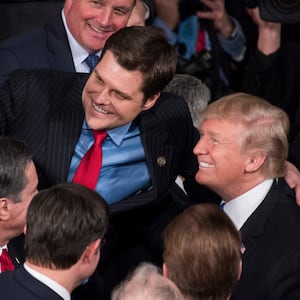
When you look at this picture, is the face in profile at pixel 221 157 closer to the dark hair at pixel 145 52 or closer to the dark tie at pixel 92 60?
the dark hair at pixel 145 52

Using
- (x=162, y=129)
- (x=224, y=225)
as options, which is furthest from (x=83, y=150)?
(x=224, y=225)

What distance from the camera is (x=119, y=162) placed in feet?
10.4

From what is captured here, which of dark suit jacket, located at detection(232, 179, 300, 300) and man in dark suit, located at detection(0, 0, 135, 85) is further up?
man in dark suit, located at detection(0, 0, 135, 85)

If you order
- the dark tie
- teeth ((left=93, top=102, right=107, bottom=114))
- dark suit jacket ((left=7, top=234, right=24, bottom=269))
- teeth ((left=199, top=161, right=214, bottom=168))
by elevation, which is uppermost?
teeth ((left=93, top=102, right=107, bottom=114))

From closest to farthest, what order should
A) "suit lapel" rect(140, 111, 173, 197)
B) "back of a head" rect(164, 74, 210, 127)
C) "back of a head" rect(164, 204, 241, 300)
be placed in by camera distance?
"back of a head" rect(164, 204, 241, 300) < "suit lapel" rect(140, 111, 173, 197) < "back of a head" rect(164, 74, 210, 127)

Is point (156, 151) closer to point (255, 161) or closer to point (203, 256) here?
point (255, 161)

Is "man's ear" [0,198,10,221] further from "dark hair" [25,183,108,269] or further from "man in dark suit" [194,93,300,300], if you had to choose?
"man in dark suit" [194,93,300,300]

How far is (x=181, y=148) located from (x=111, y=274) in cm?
58

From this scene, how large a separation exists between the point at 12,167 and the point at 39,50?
2.67 ft

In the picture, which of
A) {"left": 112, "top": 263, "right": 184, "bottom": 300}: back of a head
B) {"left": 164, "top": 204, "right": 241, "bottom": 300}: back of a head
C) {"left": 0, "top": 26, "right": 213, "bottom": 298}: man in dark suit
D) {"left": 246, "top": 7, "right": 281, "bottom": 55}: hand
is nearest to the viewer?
{"left": 112, "top": 263, "right": 184, "bottom": 300}: back of a head

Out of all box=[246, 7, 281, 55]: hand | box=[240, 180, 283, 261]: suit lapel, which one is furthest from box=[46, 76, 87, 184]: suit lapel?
box=[246, 7, 281, 55]: hand

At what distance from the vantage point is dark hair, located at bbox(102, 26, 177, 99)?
292 cm

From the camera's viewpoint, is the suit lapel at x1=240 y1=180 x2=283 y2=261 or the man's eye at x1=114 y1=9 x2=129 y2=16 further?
the man's eye at x1=114 y1=9 x2=129 y2=16

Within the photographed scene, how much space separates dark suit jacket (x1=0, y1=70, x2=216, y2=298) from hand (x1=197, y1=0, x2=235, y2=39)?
1206mm
